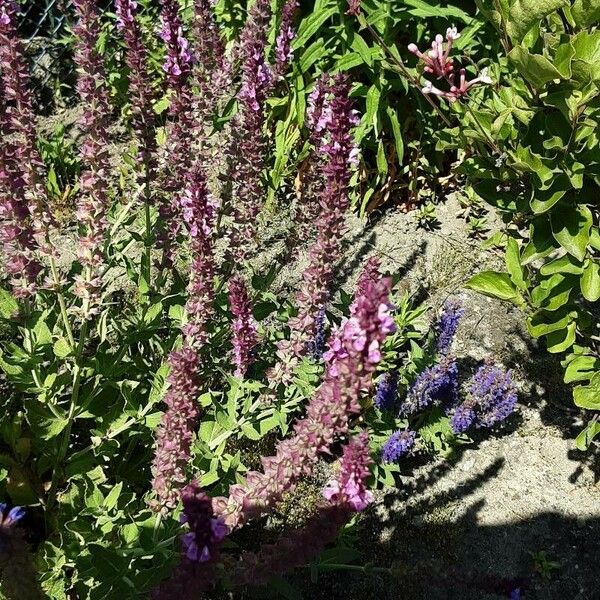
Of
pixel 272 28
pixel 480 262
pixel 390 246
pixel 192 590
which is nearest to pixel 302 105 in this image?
pixel 272 28

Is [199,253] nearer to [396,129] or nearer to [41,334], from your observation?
[41,334]

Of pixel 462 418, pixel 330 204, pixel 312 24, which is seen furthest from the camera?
pixel 312 24

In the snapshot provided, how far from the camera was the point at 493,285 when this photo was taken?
3.08 m

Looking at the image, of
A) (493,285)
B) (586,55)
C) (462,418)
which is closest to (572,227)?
(493,285)

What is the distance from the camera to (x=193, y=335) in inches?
94.8

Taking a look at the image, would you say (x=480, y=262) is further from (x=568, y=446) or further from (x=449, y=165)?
(x=568, y=446)

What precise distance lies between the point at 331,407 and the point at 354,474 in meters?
0.20

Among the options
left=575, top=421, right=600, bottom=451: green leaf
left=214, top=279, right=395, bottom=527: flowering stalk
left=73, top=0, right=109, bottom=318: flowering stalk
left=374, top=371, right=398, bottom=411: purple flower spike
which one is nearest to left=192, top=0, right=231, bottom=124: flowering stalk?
left=73, top=0, right=109, bottom=318: flowering stalk

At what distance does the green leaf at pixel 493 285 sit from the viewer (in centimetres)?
306

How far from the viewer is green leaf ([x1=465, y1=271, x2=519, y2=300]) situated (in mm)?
3061

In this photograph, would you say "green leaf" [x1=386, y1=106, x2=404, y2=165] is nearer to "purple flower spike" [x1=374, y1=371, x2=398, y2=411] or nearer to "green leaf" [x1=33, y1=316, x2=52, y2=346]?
"purple flower spike" [x1=374, y1=371, x2=398, y2=411]

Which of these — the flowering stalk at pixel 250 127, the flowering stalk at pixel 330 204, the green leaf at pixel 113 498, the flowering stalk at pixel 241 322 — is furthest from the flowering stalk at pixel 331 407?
the flowering stalk at pixel 250 127

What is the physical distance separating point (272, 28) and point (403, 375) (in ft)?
8.63

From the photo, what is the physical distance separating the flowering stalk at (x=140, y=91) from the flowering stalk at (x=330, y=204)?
2.06 ft
